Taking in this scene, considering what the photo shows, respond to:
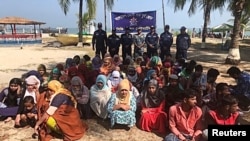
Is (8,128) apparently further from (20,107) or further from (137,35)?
(137,35)

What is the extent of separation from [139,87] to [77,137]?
272 cm

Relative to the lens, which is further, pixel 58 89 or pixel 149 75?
pixel 149 75

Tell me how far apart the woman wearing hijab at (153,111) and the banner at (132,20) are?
27.2 feet

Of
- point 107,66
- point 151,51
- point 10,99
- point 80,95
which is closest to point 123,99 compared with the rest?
point 80,95

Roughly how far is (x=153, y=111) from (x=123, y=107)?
0.53m

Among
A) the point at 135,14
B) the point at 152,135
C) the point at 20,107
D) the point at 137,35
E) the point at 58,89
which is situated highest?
the point at 135,14

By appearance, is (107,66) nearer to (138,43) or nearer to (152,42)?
(152,42)

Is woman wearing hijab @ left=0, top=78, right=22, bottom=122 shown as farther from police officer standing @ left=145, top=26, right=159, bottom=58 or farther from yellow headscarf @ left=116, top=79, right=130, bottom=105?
police officer standing @ left=145, top=26, right=159, bottom=58

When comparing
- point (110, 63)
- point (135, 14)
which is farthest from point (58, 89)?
point (135, 14)

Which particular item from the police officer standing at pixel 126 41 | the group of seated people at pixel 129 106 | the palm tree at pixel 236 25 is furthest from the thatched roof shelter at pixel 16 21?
the group of seated people at pixel 129 106

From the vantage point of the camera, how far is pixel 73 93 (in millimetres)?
6168

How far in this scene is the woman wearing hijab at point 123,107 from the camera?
5.70m

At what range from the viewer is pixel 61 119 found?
528 cm

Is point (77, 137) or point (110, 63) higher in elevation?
point (110, 63)
